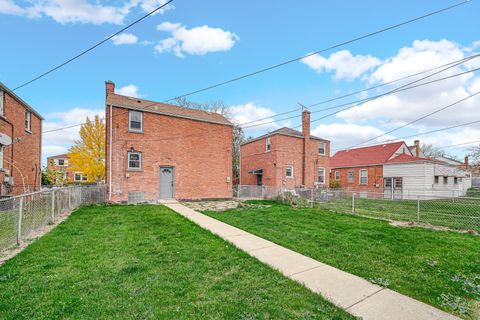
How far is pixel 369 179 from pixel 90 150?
28429mm

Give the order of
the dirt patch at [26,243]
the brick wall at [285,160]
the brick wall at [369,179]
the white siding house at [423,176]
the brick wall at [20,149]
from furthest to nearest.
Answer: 1. the brick wall at [369,179]
2. the white siding house at [423,176]
3. the brick wall at [285,160]
4. the brick wall at [20,149]
5. the dirt patch at [26,243]

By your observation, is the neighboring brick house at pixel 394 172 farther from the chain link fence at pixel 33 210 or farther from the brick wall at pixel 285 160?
the chain link fence at pixel 33 210

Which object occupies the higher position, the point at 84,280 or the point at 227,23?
the point at 227,23

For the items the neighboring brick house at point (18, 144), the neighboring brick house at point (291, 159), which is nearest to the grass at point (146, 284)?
the neighboring brick house at point (18, 144)

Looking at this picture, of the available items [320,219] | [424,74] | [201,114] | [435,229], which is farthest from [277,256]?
[201,114]

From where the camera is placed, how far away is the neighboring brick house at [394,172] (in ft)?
68.9

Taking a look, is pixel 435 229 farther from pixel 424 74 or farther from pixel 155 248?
pixel 155 248

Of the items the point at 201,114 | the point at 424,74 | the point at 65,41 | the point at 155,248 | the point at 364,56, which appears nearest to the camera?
the point at 155,248

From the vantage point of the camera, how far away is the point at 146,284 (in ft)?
11.6

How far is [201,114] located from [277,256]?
15040 mm

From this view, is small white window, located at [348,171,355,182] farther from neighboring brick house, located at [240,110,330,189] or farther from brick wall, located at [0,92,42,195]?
brick wall, located at [0,92,42,195]

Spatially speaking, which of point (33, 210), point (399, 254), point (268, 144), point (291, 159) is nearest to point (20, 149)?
point (33, 210)

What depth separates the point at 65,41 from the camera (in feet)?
31.4

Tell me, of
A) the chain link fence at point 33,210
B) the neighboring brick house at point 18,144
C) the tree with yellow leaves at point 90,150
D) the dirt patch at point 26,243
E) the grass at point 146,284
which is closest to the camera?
the grass at point 146,284
